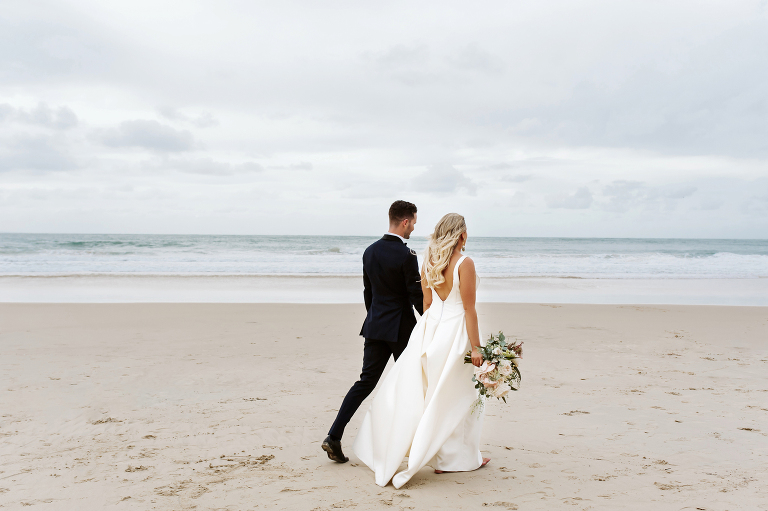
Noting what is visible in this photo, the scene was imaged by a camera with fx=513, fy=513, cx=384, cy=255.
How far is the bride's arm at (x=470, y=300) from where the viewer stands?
333 cm

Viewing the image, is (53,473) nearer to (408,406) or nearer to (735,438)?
(408,406)

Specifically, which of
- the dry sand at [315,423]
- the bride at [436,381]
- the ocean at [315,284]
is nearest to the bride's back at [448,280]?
the bride at [436,381]

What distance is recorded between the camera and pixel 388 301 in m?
3.67

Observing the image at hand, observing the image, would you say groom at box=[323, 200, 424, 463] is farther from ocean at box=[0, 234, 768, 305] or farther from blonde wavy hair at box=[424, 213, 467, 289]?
ocean at box=[0, 234, 768, 305]

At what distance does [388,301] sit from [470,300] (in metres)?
0.62

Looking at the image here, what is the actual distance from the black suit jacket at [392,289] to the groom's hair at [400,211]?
0.44ft

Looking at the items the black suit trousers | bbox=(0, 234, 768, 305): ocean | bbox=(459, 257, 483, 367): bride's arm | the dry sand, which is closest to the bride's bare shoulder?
bbox=(459, 257, 483, 367): bride's arm

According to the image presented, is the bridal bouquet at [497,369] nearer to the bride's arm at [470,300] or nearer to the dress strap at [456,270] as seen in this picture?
the bride's arm at [470,300]

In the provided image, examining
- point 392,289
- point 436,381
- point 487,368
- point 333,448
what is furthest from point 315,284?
point 487,368

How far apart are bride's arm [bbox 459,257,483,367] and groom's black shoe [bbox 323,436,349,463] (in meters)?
1.19

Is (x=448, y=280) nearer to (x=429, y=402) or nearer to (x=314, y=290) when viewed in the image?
(x=429, y=402)

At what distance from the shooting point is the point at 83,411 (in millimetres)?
4848

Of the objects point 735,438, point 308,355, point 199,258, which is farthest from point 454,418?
point 199,258

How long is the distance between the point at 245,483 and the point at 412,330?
150cm
